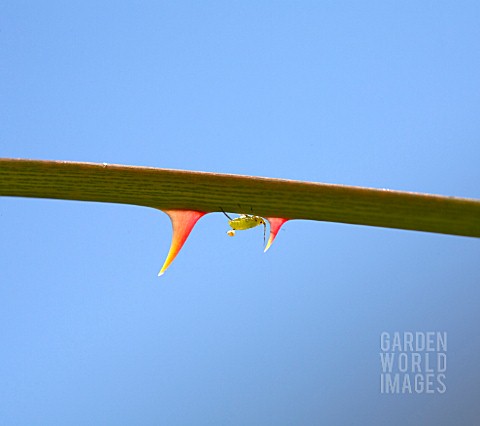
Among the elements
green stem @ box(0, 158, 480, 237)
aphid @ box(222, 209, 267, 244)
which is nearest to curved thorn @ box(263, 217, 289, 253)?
green stem @ box(0, 158, 480, 237)

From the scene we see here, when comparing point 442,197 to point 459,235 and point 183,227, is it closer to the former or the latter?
point 459,235

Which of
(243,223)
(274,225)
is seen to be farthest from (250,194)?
(243,223)

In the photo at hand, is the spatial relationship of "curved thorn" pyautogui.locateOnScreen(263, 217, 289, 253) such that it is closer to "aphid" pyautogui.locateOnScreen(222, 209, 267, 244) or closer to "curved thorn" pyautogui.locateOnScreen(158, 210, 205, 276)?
"curved thorn" pyautogui.locateOnScreen(158, 210, 205, 276)

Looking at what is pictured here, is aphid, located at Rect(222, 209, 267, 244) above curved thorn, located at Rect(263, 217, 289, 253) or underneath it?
above

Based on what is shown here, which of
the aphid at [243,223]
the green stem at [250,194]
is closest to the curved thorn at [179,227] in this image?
the green stem at [250,194]

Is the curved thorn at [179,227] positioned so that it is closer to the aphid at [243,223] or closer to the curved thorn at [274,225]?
the curved thorn at [274,225]

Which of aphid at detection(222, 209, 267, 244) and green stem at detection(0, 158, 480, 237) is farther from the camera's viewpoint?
aphid at detection(222, 209, 267, 244)
